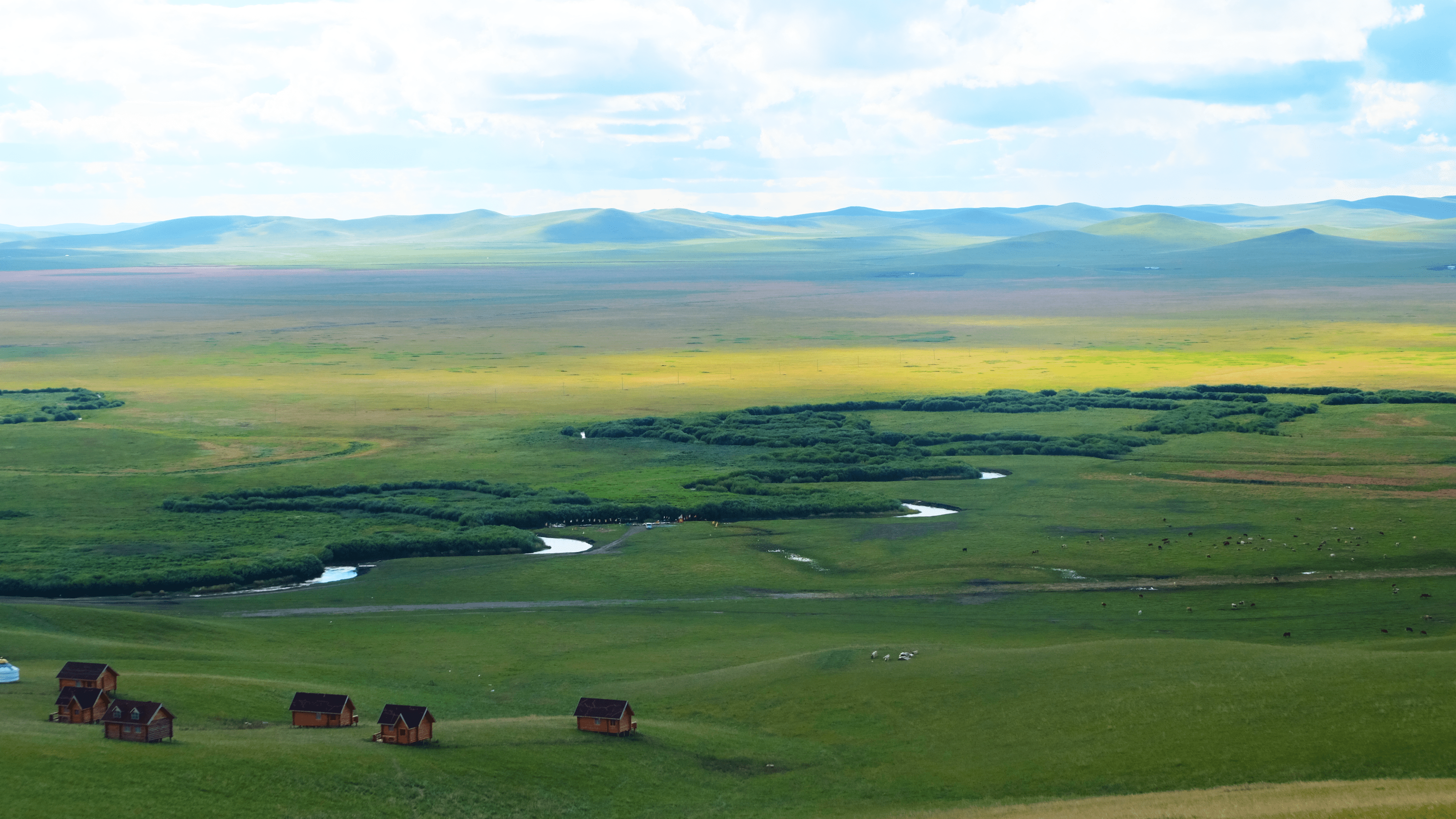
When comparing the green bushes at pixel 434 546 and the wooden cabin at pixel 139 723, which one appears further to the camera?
the green bushes at pixel 434 546

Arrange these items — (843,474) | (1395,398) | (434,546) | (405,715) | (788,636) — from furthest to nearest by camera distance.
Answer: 1. (1395,398)
2. (843,474)
3. (434,546)
4. (788,636)
5. (405,715)

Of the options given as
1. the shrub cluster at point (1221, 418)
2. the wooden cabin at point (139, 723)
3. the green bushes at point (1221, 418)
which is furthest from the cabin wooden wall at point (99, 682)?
the green bushes at point (1221, 418)

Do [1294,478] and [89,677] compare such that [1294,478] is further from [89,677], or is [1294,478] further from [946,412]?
[89,677]

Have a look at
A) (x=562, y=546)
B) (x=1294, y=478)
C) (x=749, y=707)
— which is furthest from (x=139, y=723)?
(x=1294, y=478)

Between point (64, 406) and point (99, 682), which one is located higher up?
point (64, 406)

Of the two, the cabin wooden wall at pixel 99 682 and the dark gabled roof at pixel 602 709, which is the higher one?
the cabin wooden wall at pixel 99 682

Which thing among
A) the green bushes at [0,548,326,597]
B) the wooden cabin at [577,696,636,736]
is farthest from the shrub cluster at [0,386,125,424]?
the wooden cabin at [577,696,636,736]

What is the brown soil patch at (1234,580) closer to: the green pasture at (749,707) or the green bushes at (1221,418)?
the green pasture at (749,707)
